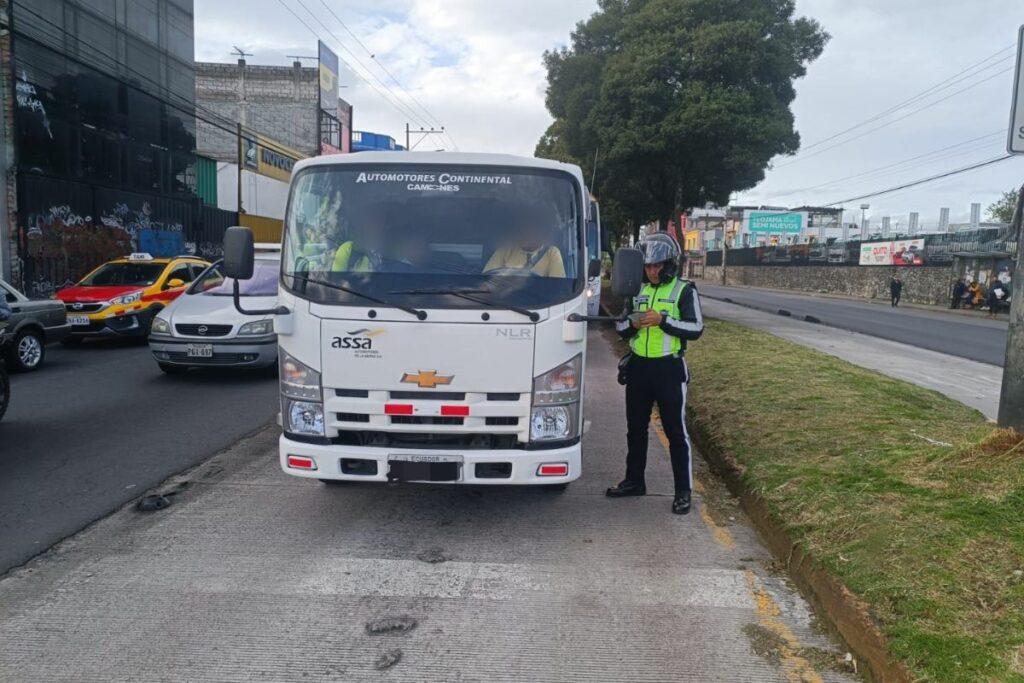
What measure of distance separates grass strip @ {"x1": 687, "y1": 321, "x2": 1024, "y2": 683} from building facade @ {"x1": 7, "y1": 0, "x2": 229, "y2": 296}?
59.0 feet

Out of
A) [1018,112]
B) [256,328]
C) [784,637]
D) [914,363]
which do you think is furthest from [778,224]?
[784,637]

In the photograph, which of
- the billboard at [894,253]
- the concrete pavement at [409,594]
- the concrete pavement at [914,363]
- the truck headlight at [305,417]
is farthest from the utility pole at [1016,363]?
the billboard at [894,253]

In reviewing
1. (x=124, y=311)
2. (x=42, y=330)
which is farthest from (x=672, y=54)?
(x=42, y=330)

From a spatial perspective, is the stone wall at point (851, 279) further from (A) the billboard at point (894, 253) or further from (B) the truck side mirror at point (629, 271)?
(B) the truck side mirror at point (629, 271)

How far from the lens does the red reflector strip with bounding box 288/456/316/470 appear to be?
4.90 m

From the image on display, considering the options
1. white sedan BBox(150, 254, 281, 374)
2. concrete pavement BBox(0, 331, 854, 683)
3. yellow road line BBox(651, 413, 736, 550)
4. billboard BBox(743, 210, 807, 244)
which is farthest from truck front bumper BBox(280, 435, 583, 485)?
billboard BBox(743, 210, 807, 244)

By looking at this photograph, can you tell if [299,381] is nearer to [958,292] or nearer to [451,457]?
[451,457]

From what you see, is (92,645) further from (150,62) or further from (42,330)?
(150,62)

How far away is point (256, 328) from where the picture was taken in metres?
10.5

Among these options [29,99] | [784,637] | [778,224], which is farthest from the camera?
[778,224]

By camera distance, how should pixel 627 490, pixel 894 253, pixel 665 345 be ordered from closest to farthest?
pixel 665 345
pixel 627 490
pixel 894 253

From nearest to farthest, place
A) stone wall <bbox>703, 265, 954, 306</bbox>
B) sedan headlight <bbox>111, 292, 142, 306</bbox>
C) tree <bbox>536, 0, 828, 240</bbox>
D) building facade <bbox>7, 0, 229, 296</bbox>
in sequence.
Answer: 1. sedan headlight <bbox>111, 292, 142, 306</bbox>
2. tree <bbox>536, 0, 828, 240</bbox>
3. building facade <bbox>7, 0, 229, 296</bbox>
4. stone wall <bbox>703, 265, 954, 306</bbox>

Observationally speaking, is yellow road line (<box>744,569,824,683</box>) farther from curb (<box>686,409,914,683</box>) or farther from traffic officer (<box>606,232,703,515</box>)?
traffic officer (<box>606,232,703,515</box>)

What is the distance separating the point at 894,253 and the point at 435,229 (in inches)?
1807
